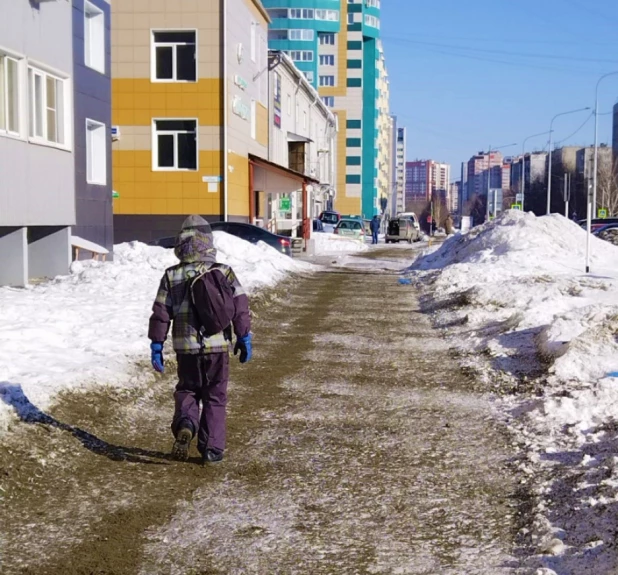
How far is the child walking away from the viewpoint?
5.89 metres

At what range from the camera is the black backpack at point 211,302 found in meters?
5.88

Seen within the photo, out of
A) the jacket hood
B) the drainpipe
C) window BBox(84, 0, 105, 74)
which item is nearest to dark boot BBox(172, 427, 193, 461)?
the jacket hood

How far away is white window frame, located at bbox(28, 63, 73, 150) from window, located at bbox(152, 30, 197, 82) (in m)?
12.8

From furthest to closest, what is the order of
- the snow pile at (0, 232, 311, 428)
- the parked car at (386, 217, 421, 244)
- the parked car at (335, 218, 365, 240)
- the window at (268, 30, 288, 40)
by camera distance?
the window at (268, 30, 288, 40) < the parked car at (386, 217, 421, 244) < the parked car at (335, 218, 365, 240) < the snow pile at (0, 232, 311, 428)

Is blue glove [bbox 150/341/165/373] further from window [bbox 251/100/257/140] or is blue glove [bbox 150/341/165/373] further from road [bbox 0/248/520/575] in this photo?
window [bbox 251/100/257/140]

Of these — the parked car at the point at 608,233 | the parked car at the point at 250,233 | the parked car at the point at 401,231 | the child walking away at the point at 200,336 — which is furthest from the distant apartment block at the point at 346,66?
the child walking away at the point at 200,336

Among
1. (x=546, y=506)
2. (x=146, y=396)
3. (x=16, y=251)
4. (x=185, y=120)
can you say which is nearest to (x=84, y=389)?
(x=146, y=396)

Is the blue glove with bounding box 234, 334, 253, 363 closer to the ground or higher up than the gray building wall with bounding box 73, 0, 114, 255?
closer to the ground

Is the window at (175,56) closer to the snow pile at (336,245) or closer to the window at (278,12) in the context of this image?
the snow pile at (336,245)

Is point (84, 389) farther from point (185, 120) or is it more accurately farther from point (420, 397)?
point (185, 120)

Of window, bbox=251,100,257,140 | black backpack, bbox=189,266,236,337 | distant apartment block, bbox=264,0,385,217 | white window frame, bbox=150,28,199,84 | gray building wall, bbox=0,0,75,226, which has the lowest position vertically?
black backpack, bbox=189,266,236,337

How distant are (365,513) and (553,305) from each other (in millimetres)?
8082

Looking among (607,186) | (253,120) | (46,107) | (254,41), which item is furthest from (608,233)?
(607,186)

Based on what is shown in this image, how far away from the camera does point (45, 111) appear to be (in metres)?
16.6
